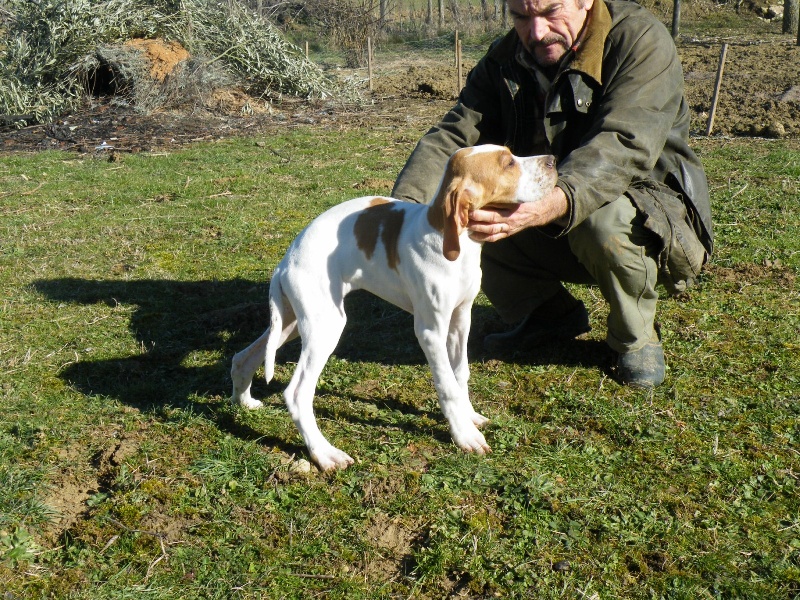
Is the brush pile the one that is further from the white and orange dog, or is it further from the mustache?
the white and orange dog

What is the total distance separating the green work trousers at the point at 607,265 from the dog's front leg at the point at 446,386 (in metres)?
1.09

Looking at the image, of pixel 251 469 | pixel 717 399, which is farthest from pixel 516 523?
pixel 717 399

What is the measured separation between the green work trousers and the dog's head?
678mm

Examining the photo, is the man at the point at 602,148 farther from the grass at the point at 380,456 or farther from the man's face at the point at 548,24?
the grass at the point at 380,456

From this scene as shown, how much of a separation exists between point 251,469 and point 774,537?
7.40 ft

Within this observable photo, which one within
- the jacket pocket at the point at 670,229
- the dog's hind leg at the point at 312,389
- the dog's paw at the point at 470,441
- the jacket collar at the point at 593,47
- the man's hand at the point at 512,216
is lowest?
the dog's paw at the point at 470,441

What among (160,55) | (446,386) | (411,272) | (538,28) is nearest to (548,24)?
(538,28)

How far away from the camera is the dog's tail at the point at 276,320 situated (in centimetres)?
381

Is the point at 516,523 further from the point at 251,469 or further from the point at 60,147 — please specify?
the point at 60,147

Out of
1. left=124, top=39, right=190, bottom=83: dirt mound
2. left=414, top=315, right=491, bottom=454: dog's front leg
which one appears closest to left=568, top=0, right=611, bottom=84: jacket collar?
left=414, top=315, right=491, bottom=454: dog's front leg

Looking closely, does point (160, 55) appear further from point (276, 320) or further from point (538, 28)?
point (276, 320)

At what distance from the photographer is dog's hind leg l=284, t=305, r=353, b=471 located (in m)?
3.71

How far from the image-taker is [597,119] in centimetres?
429

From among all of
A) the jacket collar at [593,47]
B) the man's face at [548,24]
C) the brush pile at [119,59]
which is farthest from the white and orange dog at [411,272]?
the brush pile at [119,59]
